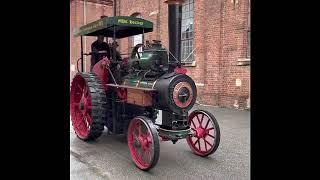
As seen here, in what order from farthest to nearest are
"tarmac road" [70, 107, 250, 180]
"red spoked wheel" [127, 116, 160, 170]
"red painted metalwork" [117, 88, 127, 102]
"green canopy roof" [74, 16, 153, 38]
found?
"red painted metalwork" [117, 88, 127, 102] < "green canopy roof" [74, 16, 153, 38] < "tarmac road" [70, 107, 250, 180] < "red spoked wheel" [127, 116, 160, 170]

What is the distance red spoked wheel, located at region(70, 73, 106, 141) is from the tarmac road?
0.81ft

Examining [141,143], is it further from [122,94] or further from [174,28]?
[174,28]

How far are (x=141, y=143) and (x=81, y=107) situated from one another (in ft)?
6.58

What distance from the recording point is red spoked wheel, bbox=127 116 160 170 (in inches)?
167

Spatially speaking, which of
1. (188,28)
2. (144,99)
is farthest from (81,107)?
(188,28)

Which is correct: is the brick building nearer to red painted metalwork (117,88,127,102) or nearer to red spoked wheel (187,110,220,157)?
red painted metalwork (117,88,127,102)

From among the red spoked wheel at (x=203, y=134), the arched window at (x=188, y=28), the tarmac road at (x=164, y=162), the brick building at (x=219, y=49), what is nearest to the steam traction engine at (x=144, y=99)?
the red spoked wheel at (x=203, y=134)

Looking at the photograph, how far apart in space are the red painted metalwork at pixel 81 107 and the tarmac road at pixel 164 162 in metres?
0.23

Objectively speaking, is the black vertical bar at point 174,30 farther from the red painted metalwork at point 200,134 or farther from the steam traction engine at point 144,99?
the red painted metalwork at point 200,134

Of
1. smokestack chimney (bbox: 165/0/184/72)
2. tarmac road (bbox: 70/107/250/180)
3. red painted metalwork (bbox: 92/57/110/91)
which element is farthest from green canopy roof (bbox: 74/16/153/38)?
tarmac road (bbox: 70/107/250/180)

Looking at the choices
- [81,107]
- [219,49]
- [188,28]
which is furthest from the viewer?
[188,28]

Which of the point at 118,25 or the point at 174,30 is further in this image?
the point at 118,25

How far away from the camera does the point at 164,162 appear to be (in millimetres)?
4941
